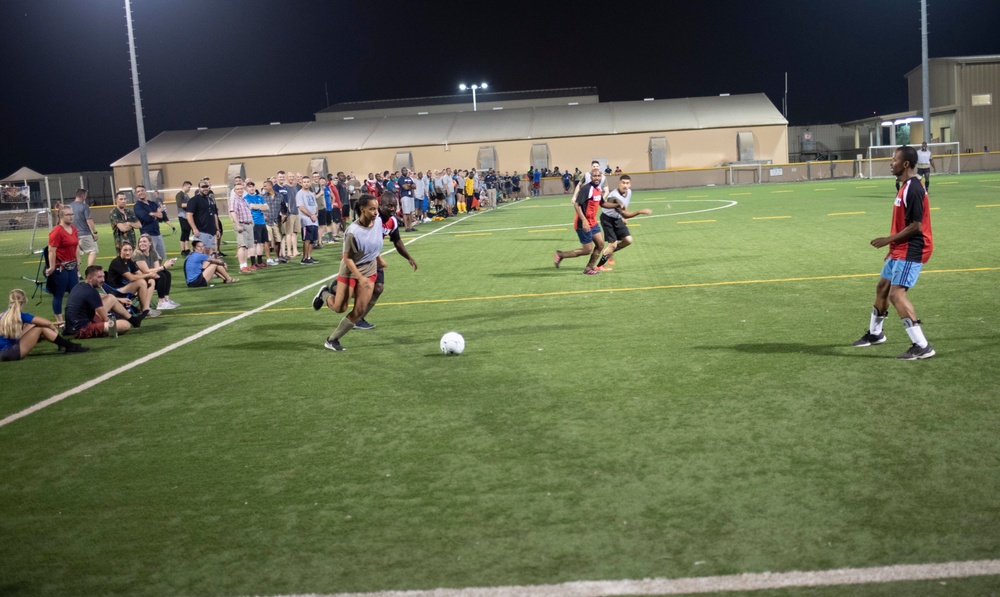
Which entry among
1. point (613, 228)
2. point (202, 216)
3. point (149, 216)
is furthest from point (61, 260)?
point (613, 228)

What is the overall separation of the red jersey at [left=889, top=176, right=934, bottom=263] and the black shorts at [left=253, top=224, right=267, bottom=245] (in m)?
14.9

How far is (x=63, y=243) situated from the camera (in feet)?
42.3

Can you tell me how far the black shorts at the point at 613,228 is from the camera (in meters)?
15.5

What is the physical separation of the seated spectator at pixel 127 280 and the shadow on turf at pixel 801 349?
8476 mm

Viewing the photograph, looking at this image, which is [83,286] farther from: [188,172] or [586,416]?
[188,172]

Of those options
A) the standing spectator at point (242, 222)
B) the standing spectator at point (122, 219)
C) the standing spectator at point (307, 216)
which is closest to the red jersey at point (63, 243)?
the standing spectator at point (122, 219)

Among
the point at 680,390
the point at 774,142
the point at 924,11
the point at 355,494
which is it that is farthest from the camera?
the point at 774,142

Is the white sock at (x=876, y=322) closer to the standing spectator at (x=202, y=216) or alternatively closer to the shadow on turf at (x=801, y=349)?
the shadow on turf at (x=801, y=349)

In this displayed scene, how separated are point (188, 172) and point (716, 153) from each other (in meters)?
38.2

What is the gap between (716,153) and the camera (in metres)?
61.7

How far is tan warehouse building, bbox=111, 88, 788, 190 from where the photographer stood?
2419 inches

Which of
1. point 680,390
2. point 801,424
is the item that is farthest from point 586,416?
point 801,424

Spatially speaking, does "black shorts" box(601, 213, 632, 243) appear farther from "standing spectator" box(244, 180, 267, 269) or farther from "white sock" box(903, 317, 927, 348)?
"standing spectator" box(244, 180, 267, 269)

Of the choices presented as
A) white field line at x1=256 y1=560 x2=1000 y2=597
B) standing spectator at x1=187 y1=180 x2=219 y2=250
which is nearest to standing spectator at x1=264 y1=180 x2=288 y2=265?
standing spectator at x1=187 y1=180 x2=219 y2=250
